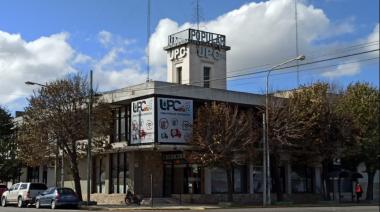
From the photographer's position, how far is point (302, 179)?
165 ft

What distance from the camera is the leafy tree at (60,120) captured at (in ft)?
130

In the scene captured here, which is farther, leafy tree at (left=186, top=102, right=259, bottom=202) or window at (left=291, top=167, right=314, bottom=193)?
window at (left=291, top=167, right=314, bottom=193)

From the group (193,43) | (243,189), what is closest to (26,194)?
(243,189)

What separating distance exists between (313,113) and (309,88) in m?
2.80

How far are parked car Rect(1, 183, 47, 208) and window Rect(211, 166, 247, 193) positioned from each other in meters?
13.2

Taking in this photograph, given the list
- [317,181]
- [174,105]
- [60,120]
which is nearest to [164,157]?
[174,105]

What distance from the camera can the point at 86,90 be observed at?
135ft

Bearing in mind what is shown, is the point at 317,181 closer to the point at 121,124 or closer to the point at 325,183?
the point at 325,183

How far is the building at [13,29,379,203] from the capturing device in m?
40.1

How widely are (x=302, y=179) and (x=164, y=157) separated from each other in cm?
1455

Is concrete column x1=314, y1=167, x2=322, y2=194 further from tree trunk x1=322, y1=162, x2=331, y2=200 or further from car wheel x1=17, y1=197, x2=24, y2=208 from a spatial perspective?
car wheel x1=17, y1=197, x2=24, y2=208

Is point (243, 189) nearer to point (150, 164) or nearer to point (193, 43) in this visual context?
point (150, 164)

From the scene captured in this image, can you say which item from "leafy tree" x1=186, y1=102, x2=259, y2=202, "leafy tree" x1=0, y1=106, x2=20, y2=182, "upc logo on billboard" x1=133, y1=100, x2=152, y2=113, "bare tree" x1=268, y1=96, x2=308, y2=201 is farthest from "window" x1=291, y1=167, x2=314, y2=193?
"leafy tree" x1=0, y1=106, x2=20, y2=182

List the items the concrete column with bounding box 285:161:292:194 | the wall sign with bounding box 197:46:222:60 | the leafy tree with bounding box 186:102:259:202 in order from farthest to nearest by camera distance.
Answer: the wall sign with bounding box 197:46:222:60
the concrete column with bounding box 285:161:292:194
the leafy tree with bounding box 186:102:259:202
